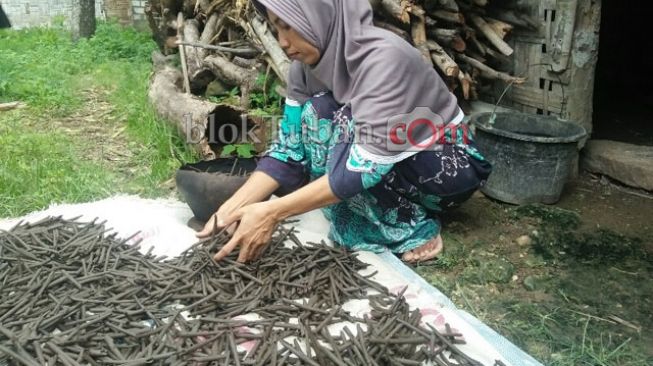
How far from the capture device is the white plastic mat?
2.33 meters

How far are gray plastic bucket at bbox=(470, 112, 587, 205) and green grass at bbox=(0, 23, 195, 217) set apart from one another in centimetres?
229

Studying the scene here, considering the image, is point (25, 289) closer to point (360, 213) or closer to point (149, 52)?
point (360, 213)

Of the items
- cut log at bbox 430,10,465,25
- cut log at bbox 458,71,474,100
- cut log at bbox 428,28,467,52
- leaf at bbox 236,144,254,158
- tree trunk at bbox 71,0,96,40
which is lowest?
leaf at bbox 236,144,254,158

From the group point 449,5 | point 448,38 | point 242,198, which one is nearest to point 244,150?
point 242,198

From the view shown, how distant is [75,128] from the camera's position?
5590mm

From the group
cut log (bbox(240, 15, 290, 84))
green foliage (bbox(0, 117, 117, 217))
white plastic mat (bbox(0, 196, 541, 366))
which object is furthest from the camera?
cut log (bbox(240, 15, 290, 84))

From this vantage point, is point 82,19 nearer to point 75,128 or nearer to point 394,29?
point 75,128

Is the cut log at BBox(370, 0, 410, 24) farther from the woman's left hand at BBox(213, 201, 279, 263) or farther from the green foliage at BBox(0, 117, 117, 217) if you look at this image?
the green foliage at BBox(0, 117, 117, 217)

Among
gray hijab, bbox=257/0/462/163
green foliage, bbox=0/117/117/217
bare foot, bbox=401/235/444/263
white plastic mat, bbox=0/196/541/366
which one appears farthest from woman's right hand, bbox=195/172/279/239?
→ green foliage, bbox=0/117/117/217

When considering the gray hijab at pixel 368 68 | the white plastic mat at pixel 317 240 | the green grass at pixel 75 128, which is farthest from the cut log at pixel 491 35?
the green grass at pixel 75 128

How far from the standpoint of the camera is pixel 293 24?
2594 mm

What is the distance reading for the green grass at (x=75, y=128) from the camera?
3.96 meters

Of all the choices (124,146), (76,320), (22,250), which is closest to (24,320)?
(76,320)

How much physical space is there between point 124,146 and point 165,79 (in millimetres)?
823
